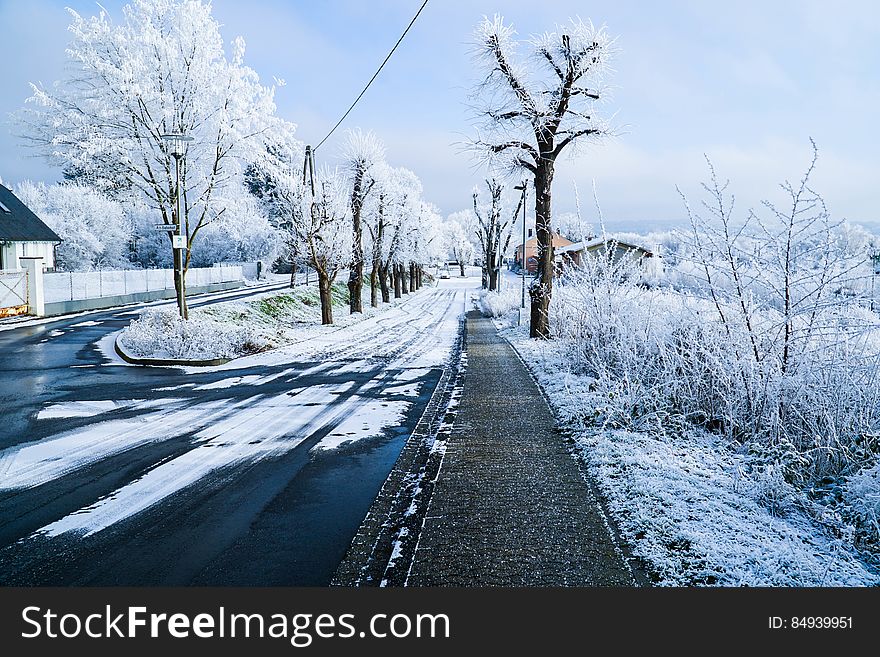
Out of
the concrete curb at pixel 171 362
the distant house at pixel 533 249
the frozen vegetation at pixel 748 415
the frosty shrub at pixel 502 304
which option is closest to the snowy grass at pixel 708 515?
the frozen vegetation at pixel 748 415

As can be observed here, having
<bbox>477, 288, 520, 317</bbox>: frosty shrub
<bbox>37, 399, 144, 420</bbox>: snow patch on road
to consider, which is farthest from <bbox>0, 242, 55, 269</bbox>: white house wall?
<bbox>37, 399, 144, 420</bbox>: snow patch on road

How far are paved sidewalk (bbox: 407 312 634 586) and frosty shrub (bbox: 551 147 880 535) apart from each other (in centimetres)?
123

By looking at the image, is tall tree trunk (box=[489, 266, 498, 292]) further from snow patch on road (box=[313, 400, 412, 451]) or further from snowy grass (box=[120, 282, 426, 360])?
snow patch on road (box=[313, 400, 412, 451])

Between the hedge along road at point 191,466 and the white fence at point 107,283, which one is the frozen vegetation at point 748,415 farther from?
the white fence at point 107,283

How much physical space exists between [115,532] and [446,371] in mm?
9292

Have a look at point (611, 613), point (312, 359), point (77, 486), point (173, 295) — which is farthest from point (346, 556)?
point (173, 295)

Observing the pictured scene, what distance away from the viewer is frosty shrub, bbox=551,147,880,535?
18.8ft

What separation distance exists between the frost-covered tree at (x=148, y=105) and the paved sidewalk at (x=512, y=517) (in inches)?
550

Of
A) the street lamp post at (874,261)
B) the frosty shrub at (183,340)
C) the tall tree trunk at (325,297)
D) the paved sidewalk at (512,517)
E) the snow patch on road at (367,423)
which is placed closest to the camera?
the paved sidewalk at (512,517)

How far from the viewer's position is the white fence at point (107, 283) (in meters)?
26.3

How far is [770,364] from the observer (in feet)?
22.8

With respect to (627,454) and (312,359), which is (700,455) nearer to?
(627,454)

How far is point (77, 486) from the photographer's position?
588cm

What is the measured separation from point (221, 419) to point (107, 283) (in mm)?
26222
